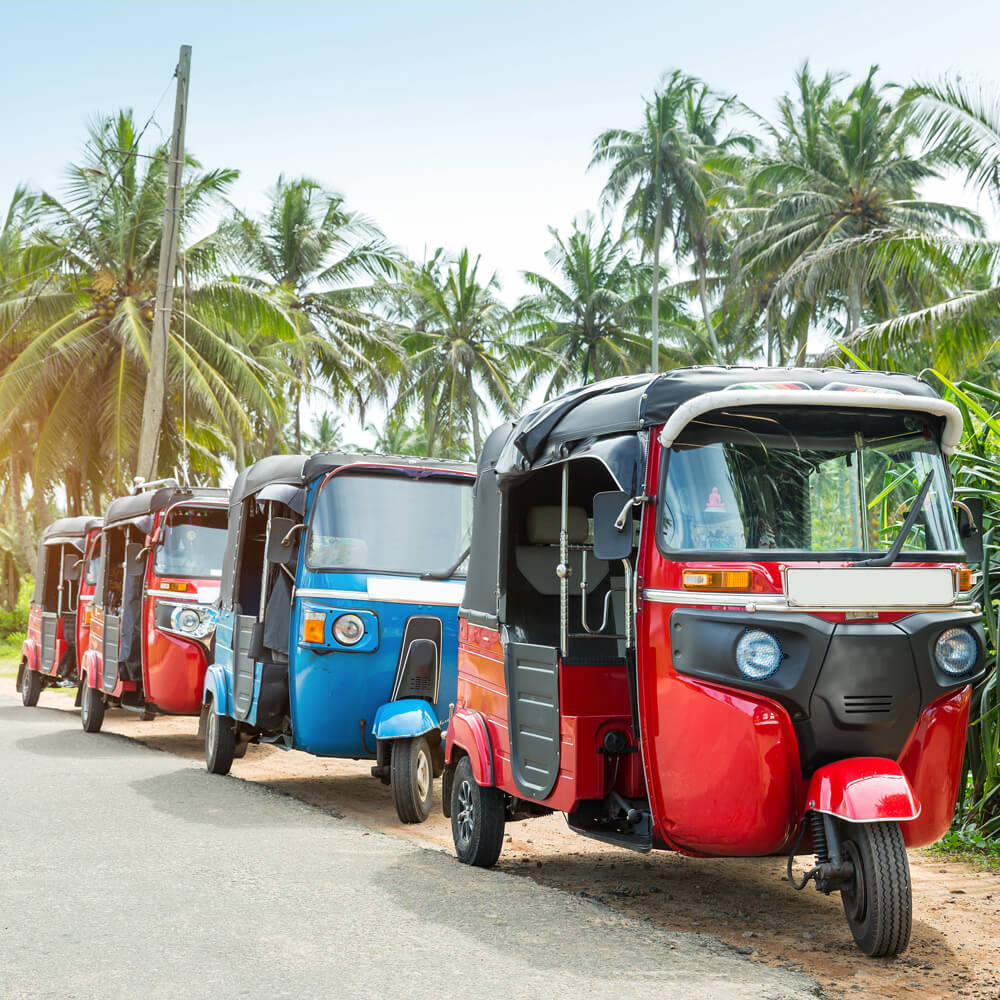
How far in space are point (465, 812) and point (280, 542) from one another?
293 centimetres

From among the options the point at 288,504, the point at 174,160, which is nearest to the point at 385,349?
the point at 174,160

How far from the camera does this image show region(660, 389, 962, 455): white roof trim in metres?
5.54

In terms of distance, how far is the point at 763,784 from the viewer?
5.36m

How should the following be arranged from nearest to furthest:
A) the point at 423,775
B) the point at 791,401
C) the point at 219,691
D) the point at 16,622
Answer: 1. the point at 791,401
2. the point at 423,775
3. the point at 219,691
4. the point at 16,622

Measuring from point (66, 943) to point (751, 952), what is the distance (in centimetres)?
285

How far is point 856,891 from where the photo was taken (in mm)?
5305

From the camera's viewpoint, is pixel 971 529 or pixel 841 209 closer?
pixel 971 529

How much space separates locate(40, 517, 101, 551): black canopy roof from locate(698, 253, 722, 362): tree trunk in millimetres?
28538

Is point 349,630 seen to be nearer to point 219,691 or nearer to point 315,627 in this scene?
point 315,627

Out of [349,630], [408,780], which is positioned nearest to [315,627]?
[349,630]

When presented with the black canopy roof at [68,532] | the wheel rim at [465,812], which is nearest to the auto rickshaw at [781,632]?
the wheel rim at [465,812]

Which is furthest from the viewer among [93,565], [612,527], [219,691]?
[93,565]

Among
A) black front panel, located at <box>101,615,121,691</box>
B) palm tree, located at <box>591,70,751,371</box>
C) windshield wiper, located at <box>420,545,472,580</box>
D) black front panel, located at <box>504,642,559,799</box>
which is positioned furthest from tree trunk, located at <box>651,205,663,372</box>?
black front panel, located at <box>504,642,559,799</box>

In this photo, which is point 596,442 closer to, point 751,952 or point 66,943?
point 751,952
